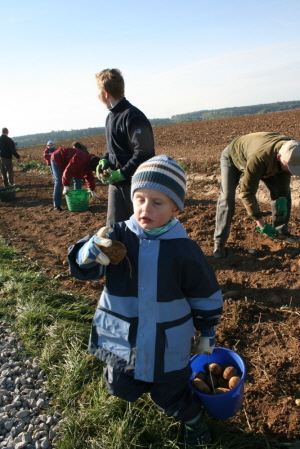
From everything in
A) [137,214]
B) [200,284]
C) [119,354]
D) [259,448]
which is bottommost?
[259,448]

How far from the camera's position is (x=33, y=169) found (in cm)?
1564

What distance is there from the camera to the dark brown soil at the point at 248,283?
2.21 m

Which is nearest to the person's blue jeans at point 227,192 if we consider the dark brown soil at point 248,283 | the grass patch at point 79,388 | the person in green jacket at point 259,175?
the person in green jacket at point 259,175

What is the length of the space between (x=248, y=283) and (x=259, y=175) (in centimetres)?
116

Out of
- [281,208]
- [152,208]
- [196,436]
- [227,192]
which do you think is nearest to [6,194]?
[227,192]

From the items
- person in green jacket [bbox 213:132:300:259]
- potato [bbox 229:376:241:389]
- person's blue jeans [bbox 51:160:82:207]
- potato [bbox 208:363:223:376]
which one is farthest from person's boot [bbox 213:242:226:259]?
person's blue jeans [bbox 51:160:82:207]

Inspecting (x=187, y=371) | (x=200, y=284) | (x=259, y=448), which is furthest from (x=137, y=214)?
(x=259, y=448)

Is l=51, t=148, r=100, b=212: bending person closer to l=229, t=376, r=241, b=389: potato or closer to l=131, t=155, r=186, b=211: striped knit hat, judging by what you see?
l=131, t=155, r=186, b=211: striped knit hat

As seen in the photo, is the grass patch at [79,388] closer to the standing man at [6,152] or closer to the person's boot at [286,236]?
the person's boot at [286,236]

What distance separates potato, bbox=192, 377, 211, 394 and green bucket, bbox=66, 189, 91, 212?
17.4 ft

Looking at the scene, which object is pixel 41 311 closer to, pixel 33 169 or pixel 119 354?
pixel 119 354

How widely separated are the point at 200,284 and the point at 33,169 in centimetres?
1534

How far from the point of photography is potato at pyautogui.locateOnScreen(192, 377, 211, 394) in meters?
1.94

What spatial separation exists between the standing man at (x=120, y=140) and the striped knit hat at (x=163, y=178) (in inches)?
53.1
